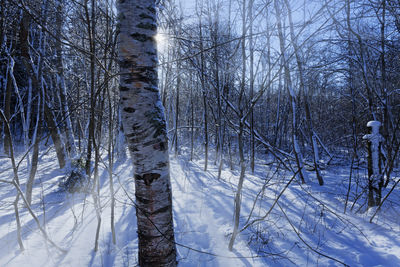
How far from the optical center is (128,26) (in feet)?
5.01

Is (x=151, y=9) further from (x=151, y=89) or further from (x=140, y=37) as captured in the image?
(x=151, y=89)

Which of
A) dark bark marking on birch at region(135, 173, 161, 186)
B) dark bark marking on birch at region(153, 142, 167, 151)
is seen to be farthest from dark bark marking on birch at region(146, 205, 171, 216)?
dark bark marking on birch at region(153, 142, 167, 151)

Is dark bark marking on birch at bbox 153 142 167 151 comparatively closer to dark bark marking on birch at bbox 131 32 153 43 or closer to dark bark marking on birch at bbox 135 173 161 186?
dark bark marking on birch at bbox 135 173 161 186

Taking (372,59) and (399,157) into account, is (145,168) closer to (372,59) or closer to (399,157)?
(372,59)

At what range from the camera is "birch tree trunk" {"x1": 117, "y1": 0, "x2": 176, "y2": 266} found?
153 centimetres

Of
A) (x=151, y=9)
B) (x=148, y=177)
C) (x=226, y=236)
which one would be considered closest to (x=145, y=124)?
(x=148, y=177)

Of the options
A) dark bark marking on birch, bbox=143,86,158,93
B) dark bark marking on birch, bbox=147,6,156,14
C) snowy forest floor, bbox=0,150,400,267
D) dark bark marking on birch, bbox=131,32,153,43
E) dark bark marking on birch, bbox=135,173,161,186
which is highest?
dark bark marking on birch, bbox=147,6,156,14

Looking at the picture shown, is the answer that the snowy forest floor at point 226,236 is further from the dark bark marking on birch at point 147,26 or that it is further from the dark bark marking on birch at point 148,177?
the dark bark marking on birch at point 147,26

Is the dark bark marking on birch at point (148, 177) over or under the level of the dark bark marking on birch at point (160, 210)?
over

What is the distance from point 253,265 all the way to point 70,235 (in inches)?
90.3

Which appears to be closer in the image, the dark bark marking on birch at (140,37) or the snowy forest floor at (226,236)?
the dark bark marking on birch at (140,37)

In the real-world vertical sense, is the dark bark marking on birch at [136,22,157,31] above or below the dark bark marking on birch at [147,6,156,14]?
below

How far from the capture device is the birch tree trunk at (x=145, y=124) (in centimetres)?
153

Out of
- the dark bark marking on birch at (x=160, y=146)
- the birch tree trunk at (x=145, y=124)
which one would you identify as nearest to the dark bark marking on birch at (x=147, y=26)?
the birch tree trunk at (x=145, y=124)
